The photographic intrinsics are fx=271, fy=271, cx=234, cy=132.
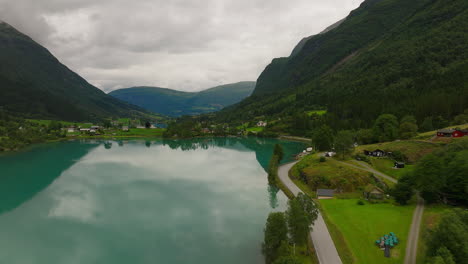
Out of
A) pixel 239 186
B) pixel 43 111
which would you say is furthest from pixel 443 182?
pixel 43 111

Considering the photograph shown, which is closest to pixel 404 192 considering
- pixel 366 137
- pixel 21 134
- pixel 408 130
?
pixel 408 130

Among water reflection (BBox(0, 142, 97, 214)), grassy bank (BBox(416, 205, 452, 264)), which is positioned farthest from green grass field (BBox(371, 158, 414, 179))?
water reflection (BBox(0, 142, 97, 214))

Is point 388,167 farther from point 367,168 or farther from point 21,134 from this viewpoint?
point 21,134

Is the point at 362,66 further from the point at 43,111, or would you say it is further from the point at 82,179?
the point at 43,111

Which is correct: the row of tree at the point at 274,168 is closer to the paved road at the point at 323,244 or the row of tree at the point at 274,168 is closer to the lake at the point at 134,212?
the lake at the point at 134,212

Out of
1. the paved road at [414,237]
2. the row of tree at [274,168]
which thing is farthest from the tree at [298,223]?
the row of tree at [274,168]

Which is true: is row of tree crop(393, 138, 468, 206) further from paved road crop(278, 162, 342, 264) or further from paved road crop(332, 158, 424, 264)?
paved road crop(278, 162, 342, 264)
